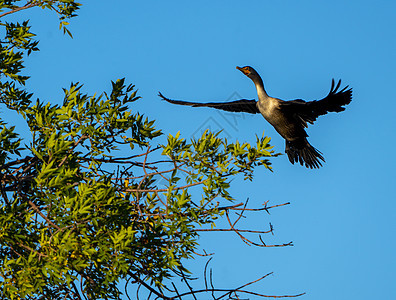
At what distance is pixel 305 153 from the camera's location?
10000 mm

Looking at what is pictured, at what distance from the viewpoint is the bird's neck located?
31.3 ft

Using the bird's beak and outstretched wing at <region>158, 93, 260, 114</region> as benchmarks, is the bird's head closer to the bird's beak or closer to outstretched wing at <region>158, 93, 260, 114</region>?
the bird's beak

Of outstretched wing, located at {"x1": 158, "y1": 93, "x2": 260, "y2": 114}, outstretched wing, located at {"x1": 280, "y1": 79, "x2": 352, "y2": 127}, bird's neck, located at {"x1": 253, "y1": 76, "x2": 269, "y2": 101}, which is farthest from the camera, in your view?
outstretched wing, located at {"x1": 158, "y1": 93, "x2": 260, "y2": 114}

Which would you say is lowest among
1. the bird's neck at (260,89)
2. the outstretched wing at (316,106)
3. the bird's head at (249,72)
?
the outstretched wing at (316,106)

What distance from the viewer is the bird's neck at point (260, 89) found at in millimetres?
9539

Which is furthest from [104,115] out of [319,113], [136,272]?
[319,113]

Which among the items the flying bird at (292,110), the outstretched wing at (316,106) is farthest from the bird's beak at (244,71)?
the outstretched wing at (316,106)

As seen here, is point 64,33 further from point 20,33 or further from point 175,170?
point 175,170

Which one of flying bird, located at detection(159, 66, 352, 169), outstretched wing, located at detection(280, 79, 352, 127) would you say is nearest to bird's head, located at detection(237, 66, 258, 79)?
flying bird, located at detection(159, 66, 352, 169)

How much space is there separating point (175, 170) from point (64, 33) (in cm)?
301

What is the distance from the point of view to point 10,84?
300 inches

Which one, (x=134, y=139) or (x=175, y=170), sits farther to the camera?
(x=134, y=139)

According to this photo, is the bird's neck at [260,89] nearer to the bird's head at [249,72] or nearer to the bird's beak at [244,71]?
the bird's head at [249,72]

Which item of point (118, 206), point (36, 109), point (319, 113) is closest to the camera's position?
point (118, 206)
